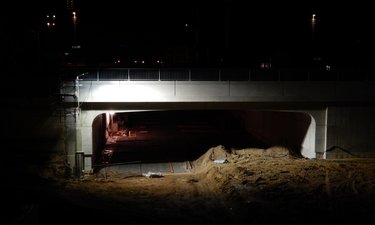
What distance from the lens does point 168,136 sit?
143 ft

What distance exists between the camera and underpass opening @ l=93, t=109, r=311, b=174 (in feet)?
109

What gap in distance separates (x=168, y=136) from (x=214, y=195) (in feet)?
69.4

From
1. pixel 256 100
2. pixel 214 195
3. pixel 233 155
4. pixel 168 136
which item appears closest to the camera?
pixel 214 195

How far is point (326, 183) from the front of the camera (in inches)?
908

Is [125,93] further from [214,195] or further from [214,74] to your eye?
[214,195]

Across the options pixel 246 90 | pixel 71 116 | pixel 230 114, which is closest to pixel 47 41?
pixel 230 114

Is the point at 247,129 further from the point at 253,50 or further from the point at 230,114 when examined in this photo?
the point at 253,50

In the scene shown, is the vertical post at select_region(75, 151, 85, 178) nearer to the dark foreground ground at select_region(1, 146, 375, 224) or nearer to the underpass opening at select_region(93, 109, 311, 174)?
the dark foreground ground at select_region(1, 146, 375, 224)

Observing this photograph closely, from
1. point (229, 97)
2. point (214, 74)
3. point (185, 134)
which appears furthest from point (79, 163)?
point (185, 134)

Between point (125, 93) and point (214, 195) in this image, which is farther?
point (125, 93)

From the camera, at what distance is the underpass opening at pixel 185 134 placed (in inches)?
1304

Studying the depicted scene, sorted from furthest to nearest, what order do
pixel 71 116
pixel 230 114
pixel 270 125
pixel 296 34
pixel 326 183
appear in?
pixel 296 34 < pixel 230 114 < pixel 270 125 < pixel 71 116 < pixel 326 183

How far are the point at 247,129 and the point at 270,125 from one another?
7871 millimetres

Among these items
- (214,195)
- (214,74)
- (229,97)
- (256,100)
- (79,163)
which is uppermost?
(214,74)
